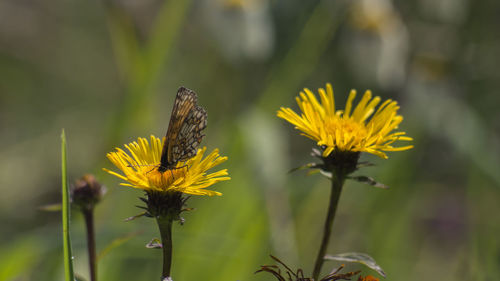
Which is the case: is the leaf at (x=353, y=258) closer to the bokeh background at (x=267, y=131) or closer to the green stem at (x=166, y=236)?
the green stem at (x=166, y=236)


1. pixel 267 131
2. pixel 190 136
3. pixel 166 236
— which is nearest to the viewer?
pixel 166 236

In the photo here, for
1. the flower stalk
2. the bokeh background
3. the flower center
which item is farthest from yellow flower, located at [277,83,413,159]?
the bokeh background

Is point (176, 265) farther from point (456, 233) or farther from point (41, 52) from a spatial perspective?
point (41, 52)

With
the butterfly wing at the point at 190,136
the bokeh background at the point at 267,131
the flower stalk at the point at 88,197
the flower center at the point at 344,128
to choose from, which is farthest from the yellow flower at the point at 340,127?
the bokeh background at the point at 267,131

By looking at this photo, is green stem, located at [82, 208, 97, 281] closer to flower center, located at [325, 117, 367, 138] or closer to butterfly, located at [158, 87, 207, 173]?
butterfly, located at [158, 87, 207, 173]

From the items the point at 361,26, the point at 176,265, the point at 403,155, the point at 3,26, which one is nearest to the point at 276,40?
the point at 361,26

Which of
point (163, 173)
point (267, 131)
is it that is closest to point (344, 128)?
point (163, 173)

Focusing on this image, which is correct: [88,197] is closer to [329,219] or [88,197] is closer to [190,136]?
[190,136]
